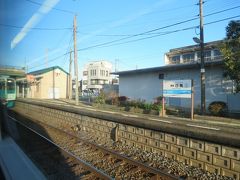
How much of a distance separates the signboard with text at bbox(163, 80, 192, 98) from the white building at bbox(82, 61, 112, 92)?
54.9 m

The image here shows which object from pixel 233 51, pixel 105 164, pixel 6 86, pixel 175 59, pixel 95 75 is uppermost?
pixel 175 59

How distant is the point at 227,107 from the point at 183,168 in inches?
590

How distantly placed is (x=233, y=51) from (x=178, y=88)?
431cm

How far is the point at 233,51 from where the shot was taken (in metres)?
16.1

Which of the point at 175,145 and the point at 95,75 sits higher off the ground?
the point at 95,75

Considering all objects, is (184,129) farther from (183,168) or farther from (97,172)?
(97,172)

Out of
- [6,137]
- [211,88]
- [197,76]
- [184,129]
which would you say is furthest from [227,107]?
[6,137]

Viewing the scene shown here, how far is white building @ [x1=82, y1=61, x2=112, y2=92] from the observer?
74688 mm

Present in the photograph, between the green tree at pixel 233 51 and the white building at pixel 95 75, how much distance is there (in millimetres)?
56700

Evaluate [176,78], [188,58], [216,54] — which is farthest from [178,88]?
[188,58]

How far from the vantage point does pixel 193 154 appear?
6188 mm

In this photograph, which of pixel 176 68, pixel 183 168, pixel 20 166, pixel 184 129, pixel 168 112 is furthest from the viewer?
pixel 176 68

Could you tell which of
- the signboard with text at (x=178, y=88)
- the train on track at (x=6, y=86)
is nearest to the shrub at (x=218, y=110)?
the signboard with text at (x=178, y=88)

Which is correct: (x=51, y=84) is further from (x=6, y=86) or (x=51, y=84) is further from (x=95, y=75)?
(x=6, y=86)
